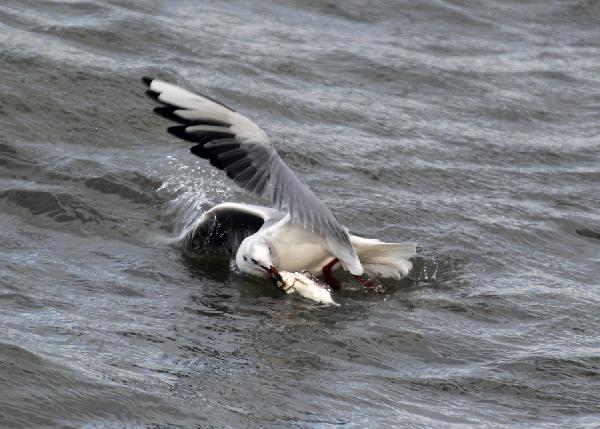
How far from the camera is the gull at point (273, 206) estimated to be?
20.2 ft

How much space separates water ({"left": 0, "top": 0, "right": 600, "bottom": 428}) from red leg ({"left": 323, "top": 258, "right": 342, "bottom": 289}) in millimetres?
121

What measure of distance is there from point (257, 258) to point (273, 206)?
281 millimetres

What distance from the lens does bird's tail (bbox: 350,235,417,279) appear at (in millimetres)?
6492

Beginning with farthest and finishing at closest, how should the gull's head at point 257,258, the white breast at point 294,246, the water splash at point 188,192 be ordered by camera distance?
the water splash at point 188,192, the white breast at point 294,246, the gull's head at point 257,258

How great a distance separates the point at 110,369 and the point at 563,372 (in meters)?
1.98

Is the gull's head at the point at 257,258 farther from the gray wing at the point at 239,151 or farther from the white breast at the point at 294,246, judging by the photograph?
the gray wing at the point at 239,151

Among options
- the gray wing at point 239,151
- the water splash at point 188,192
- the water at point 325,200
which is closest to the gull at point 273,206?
the gray wing at point 239,151

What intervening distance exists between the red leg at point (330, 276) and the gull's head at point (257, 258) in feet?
1.01

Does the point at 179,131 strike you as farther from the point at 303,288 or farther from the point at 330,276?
the point at 330,276

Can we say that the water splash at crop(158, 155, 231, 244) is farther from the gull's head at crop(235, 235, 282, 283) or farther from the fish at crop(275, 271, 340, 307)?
the fish at crop(275, 271, 340, 307)

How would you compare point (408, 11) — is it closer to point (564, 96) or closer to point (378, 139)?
point (564, 96)

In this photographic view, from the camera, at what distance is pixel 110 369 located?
4844 millimetres

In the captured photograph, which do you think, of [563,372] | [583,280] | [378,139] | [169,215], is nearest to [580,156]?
[378,139]

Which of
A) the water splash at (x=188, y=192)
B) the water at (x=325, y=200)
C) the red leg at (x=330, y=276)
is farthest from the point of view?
the water splash at (x=188, y=192)
